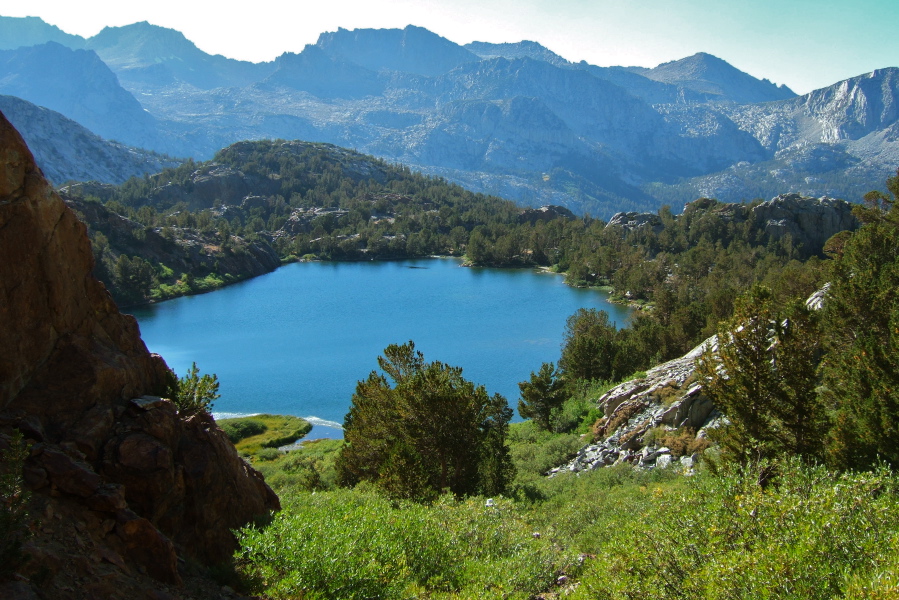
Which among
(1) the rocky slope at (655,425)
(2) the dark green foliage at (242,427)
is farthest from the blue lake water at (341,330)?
(1) the rocky slope at (655,425)

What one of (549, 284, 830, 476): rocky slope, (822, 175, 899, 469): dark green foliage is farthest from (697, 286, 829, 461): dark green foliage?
(549, 284, 830, 476): rocky slope

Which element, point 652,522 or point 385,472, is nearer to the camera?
point 652,522

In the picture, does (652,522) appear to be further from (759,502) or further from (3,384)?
(3,384)

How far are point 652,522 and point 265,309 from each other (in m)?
107

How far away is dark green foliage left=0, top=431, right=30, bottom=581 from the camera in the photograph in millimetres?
9023

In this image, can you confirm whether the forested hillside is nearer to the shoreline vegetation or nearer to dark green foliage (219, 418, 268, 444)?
dark green foliage (219, 418, 268, 444)

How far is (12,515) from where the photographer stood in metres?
9.78

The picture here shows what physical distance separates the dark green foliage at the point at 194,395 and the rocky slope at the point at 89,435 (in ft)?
1.46

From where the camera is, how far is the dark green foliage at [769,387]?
19016 mm

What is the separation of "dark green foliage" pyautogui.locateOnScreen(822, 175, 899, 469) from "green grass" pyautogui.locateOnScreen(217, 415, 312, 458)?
4379 cm

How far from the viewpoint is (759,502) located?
1110 cm

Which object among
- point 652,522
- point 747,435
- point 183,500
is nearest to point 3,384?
point 183,500

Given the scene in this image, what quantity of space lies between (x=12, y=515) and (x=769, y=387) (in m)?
20.0

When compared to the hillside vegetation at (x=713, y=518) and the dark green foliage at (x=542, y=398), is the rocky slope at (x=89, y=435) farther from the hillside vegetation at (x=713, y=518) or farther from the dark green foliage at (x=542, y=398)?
the dark green foliage at (x=542, y=398)
